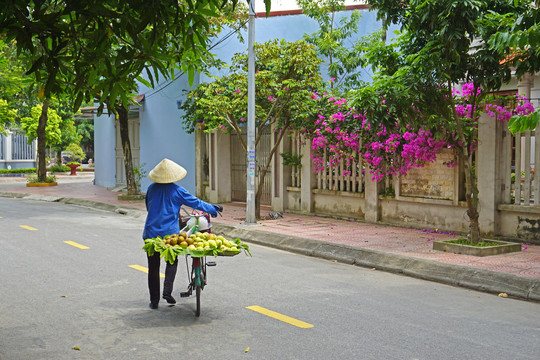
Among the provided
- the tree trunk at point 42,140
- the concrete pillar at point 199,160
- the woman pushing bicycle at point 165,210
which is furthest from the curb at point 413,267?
the tree trunk at point 42,140

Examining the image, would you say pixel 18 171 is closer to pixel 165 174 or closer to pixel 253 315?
pixel 165 174

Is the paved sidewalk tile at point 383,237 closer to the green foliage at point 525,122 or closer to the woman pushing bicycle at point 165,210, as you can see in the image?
the green foliage at point 525,122

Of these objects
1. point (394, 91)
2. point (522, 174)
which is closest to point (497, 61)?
point (394, 91)

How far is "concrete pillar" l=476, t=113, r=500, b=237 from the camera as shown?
1126cm

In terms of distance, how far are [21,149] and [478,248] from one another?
40.2 m

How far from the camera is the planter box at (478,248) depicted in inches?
391

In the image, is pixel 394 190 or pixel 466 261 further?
pixel 394 190

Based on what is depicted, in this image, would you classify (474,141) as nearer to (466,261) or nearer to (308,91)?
(466,261)

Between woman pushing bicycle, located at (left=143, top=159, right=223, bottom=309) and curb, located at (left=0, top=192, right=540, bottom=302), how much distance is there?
148 inches

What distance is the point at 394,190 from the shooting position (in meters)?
13.7

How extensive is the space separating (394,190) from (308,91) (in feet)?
10.2

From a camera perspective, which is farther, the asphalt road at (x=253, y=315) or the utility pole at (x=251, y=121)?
the utility pole at (x=251, y=121)

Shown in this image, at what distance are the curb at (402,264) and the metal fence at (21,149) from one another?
3350 cm

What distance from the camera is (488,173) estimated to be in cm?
1135
